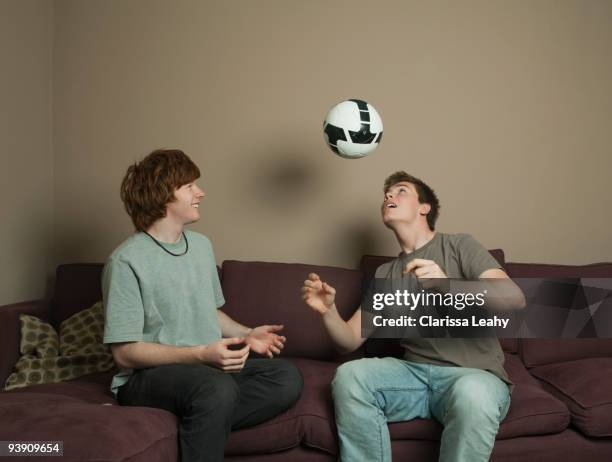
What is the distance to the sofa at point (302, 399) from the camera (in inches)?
60.2

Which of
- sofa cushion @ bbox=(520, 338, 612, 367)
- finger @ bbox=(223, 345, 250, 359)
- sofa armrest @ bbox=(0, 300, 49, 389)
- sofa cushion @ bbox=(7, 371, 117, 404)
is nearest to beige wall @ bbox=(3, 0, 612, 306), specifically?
sofa cushion @ bbox=(520, 338, 612, 367)

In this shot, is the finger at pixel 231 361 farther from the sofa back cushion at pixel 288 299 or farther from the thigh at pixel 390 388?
the sofa back cushion at pixel 288 299

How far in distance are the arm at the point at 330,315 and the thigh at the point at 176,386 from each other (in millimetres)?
365

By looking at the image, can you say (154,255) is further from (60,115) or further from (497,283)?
(60,115)

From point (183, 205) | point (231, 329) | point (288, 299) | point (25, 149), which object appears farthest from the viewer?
point (25, 149)

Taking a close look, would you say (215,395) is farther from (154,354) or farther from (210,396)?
(154,354)

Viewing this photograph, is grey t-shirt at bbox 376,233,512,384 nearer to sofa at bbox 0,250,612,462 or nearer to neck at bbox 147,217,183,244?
sofa at bbox 0,250,612,462

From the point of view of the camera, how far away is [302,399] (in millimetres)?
1957

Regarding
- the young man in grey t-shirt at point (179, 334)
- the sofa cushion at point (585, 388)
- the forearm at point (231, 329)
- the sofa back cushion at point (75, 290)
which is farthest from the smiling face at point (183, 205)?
the sofa cushion at point (585, 388)

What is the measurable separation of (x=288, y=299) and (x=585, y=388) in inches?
43.6

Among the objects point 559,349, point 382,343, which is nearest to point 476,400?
point 382,343

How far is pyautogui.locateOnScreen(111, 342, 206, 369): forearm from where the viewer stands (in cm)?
181

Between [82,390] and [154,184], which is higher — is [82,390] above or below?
below

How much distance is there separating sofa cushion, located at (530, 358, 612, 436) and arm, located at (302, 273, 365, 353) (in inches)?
27.1
